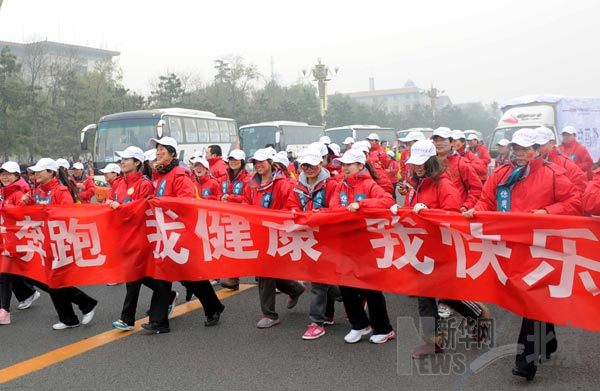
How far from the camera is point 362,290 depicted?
5289 mm

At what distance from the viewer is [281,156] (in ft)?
21.9

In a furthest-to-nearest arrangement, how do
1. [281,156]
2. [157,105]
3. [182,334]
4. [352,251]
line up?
1. [157,105]
2. [281,156]
3. [182,334]
4. [352,251]

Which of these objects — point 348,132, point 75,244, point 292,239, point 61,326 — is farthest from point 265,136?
point 292,239

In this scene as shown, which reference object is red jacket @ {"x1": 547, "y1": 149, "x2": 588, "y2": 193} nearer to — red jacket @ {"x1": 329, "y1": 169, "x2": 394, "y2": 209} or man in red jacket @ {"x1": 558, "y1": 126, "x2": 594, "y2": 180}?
red jacket @ {"x1": 329, "y1": 169, "x2": 394, "y2": 209}

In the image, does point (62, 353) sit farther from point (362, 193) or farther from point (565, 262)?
point (565, 262)

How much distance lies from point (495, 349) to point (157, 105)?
36.2 m

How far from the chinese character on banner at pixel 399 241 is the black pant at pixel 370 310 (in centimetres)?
30

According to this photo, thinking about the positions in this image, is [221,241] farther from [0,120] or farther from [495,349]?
[0,120]

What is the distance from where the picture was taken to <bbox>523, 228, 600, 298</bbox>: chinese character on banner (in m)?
4.05

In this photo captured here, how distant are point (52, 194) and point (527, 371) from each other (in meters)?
4.87

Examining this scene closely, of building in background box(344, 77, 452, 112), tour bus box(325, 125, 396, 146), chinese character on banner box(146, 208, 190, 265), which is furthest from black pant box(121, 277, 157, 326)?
building in background box(344, 77, 452, 112)

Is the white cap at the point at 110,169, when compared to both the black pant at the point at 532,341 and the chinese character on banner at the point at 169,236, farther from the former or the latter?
the black pant at the point at 532,341

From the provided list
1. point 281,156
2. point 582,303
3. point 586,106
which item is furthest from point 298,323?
point 586,106

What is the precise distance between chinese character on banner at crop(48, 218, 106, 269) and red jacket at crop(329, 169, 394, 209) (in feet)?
8.01
